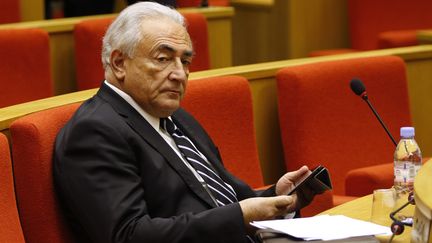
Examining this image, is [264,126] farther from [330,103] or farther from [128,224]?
[128,224]

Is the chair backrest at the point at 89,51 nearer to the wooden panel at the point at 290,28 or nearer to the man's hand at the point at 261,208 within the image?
the wooden panel at the point at 290,28

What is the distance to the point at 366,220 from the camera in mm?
1666

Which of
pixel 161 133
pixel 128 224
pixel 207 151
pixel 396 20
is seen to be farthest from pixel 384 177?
pixel 396 20

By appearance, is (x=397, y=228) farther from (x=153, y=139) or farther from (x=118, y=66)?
(x=118, y=66)

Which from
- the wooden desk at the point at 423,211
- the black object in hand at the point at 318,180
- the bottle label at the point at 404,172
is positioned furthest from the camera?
the bottle label at the point at 404,172

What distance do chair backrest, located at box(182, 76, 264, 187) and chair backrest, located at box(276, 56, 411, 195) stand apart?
0.49 ft

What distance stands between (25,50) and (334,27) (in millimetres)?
1670

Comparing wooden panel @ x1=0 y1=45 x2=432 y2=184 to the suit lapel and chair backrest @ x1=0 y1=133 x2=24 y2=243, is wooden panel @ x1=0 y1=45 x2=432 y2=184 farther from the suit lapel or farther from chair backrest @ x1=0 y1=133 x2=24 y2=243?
chair backrest @ x1=0 y1=133 x2=24 y2=243

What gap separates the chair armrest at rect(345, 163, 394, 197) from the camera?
2354 millimetres

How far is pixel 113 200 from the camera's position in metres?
1.57

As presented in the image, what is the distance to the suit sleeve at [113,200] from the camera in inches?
61.5

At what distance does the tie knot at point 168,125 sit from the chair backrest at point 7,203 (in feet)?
1.20

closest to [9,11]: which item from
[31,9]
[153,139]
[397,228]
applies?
[31,9]

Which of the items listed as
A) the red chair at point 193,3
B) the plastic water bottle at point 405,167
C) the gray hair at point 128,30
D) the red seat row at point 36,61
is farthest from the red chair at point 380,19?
the gray hair at point 128,30
